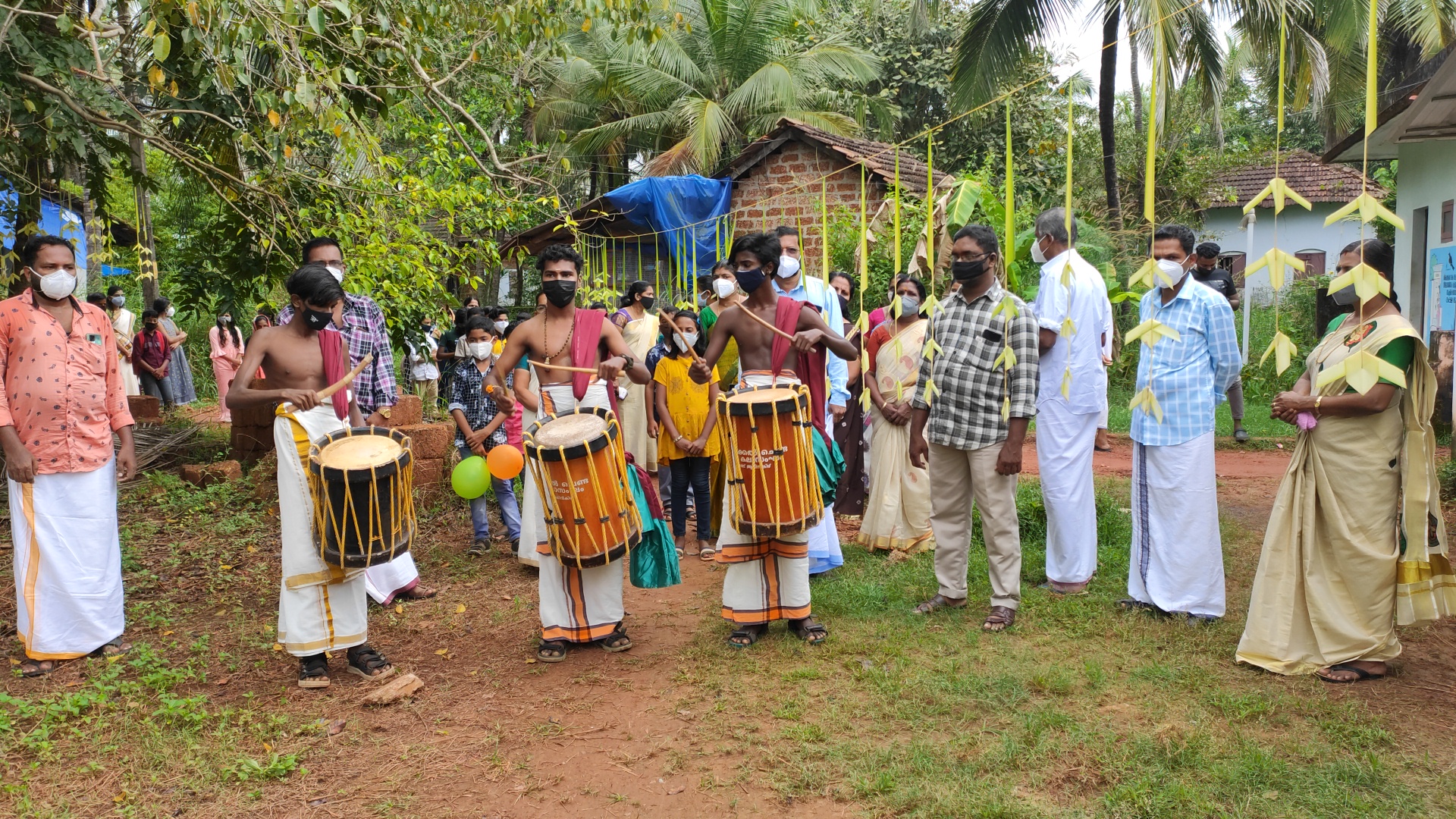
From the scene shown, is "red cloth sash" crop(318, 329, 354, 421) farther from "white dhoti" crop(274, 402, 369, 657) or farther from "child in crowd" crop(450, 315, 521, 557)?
"child in crowd" crop(450, 315, 521, 557)

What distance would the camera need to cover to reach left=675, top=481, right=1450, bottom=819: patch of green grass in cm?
363

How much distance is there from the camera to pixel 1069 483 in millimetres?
6141

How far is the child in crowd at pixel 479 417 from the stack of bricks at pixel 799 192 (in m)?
7.81

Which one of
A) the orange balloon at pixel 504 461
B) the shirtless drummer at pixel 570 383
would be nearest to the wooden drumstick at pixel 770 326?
the shirtless drummer at pixel 570 383

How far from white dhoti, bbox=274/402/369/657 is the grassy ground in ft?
0.96

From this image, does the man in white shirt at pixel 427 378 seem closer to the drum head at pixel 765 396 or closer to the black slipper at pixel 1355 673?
the drum head at pixel 765 396

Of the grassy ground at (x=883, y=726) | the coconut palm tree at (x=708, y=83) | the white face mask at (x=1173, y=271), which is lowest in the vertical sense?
the grassy ground at (x=883, y=726)

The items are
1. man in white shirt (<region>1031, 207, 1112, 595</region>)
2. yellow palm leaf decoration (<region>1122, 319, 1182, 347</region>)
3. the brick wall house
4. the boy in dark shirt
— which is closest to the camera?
yellow palm leaf decoration (<region>1122, 319, 1182, 347</region>)

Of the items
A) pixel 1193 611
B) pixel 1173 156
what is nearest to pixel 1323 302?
pixel 1173 156

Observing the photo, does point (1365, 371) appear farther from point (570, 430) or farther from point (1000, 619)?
point (570, 430)

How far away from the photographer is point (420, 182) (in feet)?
28.8

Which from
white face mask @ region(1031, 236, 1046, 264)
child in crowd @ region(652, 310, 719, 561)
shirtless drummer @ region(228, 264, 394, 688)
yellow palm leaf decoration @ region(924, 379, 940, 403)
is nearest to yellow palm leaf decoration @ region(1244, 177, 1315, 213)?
yellow palm leaf decoration @ region(924, 379, 940, 403)

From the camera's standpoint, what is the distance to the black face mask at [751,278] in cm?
561

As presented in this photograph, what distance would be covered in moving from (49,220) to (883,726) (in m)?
12.0
